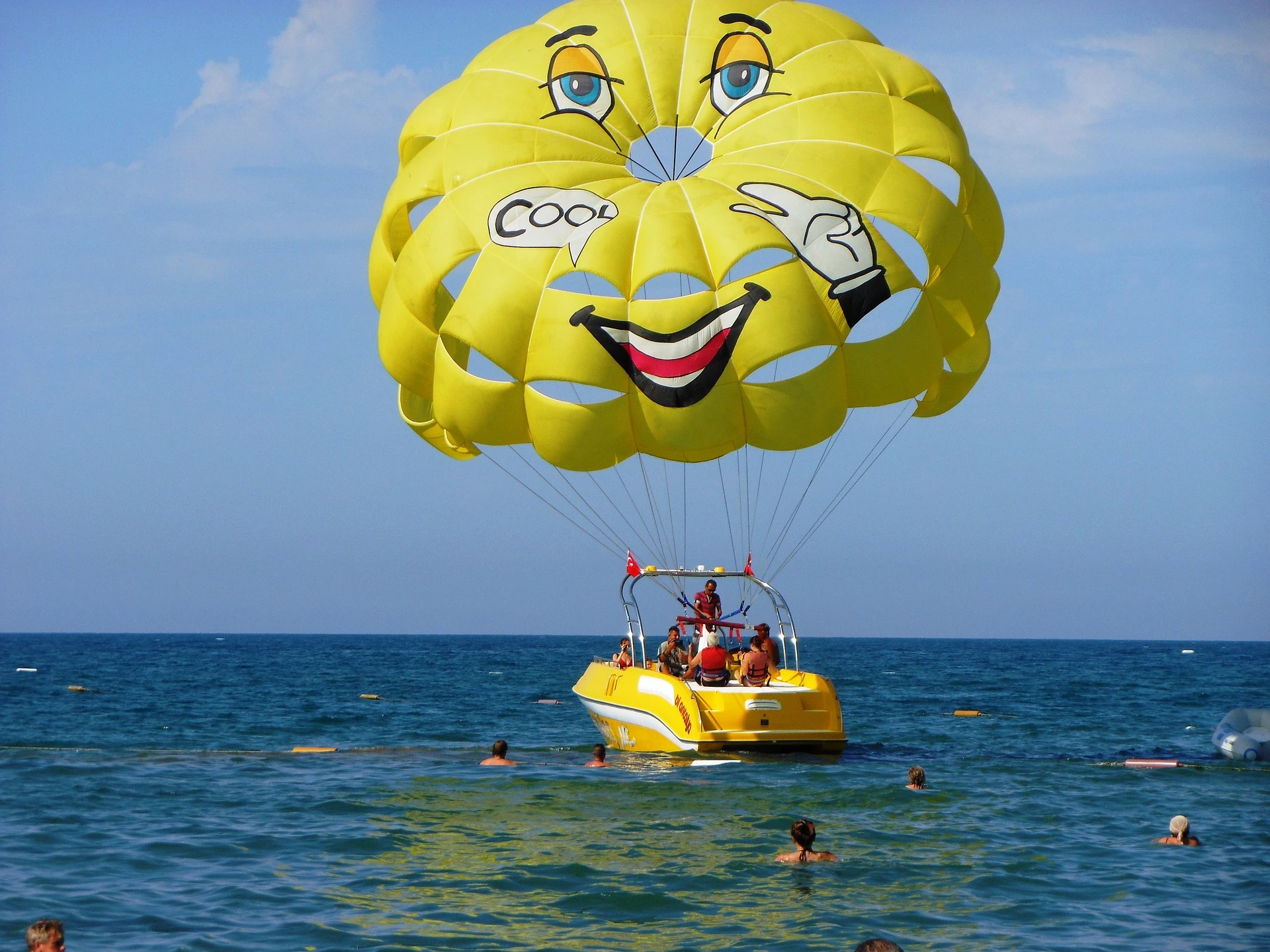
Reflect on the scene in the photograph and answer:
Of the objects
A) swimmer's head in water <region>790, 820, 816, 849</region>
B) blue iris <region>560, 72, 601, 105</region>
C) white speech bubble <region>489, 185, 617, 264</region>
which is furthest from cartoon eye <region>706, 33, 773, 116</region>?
swimmer's head in water <region>790, 820, 816, 849</region>

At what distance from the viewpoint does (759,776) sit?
54.4ft

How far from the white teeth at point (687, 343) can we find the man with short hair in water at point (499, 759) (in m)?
6.57

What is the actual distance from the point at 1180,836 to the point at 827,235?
24.2 feet

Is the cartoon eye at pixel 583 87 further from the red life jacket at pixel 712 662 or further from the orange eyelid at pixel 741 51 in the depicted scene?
the red life jacket at pixel 712 662

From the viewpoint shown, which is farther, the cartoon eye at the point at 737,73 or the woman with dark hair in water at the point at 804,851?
the cartoon eye at the point at 737,73

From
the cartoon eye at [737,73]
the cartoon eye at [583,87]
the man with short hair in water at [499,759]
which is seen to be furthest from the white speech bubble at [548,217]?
the man with short hair in water at [499,759]

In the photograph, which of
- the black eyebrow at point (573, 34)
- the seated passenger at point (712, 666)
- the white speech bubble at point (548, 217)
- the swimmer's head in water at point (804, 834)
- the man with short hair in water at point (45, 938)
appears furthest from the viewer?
the seated passenger at point (712, 666)

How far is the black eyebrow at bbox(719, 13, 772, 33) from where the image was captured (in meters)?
16.8

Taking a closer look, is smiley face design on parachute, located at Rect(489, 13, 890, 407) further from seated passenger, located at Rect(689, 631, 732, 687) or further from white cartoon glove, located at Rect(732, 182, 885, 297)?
seated passenger, located at Rect(689, 631, 732, 687)

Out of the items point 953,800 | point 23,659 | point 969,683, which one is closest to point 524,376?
point 953,800

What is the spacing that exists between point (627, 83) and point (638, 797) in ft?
28.5

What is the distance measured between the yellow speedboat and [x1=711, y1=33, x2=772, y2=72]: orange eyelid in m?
6.61

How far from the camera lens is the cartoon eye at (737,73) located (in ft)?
54.1

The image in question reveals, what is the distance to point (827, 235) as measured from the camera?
49.6ft
